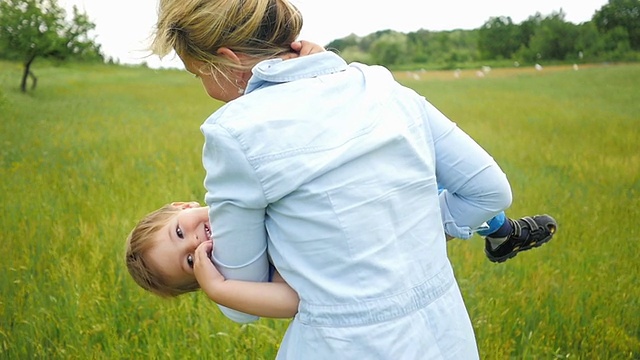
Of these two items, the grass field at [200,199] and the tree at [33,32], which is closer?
the grass field at [200,199]

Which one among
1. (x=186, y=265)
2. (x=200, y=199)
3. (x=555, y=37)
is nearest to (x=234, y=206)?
(x=186, y=265)

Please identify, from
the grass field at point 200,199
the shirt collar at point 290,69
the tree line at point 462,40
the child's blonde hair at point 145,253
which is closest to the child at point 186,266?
the child's blonde hair at point 145,253

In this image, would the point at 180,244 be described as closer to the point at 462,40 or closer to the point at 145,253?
the point at 145,253

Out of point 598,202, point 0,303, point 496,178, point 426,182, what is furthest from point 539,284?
point 0,303

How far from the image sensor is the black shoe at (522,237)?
247cm

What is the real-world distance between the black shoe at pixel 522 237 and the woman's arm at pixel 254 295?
1184mm

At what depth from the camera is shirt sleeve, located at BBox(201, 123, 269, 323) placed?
Result: 133cm

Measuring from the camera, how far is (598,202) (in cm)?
521

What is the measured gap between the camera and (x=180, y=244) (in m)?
1.85

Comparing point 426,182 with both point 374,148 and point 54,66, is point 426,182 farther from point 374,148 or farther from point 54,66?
point 54,66

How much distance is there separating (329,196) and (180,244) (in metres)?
0.63

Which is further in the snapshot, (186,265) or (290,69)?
(186,265)

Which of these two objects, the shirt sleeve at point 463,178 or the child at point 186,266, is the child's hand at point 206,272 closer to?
the child at point 186,266

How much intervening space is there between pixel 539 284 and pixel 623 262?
66cm
